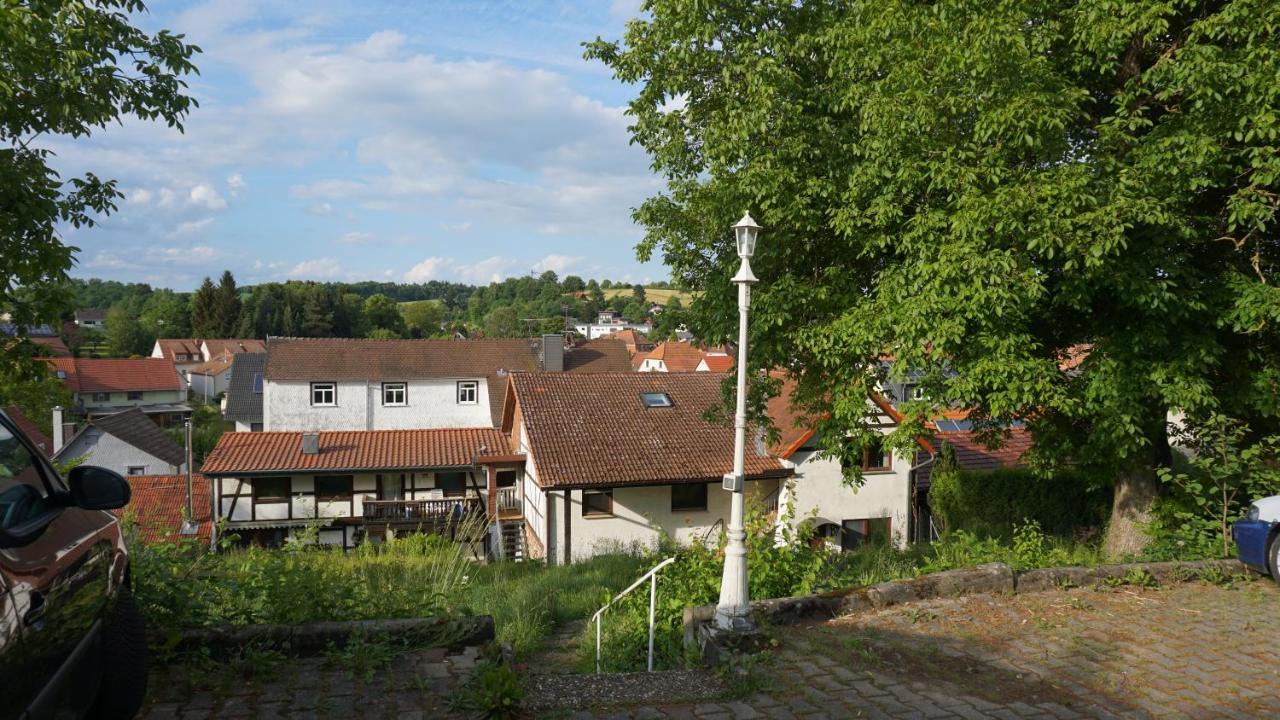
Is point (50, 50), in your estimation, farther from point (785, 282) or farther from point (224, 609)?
point (785, 282)

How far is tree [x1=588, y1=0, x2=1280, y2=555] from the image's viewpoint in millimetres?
7512

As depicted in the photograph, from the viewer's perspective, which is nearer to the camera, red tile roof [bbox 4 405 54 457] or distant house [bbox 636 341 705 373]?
red tile roof [bbox 4 405 54 457]

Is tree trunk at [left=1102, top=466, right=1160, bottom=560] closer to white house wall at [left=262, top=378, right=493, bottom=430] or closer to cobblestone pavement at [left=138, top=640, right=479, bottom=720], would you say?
cobblestone pavement at [left=138, top=640, right=479, bottom=720]

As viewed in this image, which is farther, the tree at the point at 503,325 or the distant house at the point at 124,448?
the tree at the point at 503,325

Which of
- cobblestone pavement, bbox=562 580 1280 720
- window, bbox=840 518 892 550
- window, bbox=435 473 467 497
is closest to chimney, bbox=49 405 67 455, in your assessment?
window, bbox=435 473 467 497

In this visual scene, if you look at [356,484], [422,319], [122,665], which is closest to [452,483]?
[356,484]

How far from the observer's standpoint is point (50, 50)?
5863 millimetres

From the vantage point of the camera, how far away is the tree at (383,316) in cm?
9950

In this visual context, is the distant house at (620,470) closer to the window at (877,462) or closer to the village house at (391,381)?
the window at (877,462)

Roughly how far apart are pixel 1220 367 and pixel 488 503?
19.4 meters

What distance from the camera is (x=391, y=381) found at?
3491cm

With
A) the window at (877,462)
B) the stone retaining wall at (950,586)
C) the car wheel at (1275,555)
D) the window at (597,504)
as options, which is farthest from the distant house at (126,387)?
the car wheel at (1275,555)

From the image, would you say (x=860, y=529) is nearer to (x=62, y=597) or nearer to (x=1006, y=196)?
(x=1006, y=196)

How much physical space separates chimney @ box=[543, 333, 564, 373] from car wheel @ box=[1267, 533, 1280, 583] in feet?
103
